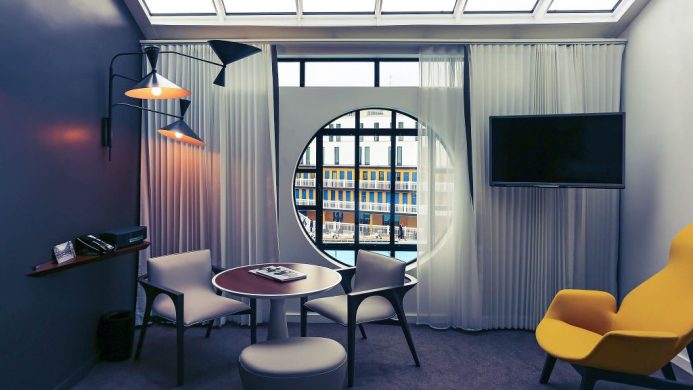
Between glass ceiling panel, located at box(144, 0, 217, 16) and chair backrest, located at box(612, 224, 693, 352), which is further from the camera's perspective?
glass ceiling panel, located at box(144, 0, 217, 16)

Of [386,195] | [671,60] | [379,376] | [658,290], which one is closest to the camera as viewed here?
[658,290]

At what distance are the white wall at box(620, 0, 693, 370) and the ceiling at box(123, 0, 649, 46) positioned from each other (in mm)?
503

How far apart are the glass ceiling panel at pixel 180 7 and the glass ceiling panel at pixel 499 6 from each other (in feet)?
7.81

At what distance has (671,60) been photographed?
2.85 meters

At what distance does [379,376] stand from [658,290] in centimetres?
185

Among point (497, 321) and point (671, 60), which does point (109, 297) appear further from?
point (671, 60)

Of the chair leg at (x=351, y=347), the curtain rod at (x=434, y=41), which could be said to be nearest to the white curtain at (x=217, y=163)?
the curtain rod at (x=434, y=41)

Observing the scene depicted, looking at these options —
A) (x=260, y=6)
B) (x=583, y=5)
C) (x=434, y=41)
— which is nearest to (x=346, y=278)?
(x=434, y=41)

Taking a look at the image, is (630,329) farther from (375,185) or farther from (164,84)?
(375,185)

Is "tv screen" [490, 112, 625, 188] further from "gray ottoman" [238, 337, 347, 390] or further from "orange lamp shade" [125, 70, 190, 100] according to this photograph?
"orange lamp shade" [125, 70, 190, 100]

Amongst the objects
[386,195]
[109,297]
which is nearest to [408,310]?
[109,297]

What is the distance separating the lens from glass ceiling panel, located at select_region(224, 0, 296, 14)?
3508mm

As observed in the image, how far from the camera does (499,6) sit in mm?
3514

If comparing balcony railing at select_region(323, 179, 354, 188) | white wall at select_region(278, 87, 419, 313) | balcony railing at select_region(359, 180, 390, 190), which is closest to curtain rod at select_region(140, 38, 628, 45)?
white wall at select_region(278, 87, 419, 313)
